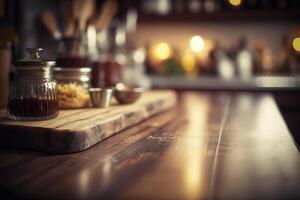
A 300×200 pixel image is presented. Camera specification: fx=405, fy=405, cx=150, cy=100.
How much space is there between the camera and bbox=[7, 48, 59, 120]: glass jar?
90 centimetres

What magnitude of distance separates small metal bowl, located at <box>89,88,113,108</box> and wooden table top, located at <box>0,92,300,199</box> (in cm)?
17

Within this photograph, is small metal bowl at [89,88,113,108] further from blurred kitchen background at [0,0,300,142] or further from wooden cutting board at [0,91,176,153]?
blurred kitchen background at [0,0,300,142]

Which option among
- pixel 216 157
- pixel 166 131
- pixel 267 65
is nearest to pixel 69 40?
pixel 166 131

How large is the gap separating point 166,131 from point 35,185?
46 cm

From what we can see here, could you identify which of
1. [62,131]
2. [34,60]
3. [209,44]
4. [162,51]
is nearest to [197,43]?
[209,44]

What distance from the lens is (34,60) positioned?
2.98 ft

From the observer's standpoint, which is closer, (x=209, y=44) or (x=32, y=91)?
(x=32, y=91)

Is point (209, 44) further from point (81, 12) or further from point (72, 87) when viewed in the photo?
point (72, 87)

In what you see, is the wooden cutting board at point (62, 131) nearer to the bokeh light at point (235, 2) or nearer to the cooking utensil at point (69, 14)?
the cooking utensil at point (69, 14)

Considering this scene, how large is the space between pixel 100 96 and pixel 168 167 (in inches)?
21.0

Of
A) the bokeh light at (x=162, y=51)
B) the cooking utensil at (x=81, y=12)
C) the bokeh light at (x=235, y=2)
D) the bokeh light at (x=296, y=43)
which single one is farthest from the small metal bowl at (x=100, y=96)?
the bokeh light at (x=296, y=43)

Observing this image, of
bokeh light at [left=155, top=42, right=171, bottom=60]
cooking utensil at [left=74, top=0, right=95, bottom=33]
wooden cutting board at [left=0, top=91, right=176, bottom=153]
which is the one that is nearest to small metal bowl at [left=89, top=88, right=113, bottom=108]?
wooden cutting board at [left=0, top=91, right=176, bottom=153]

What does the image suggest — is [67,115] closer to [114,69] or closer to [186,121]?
[186,121]

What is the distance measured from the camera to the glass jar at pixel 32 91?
900 mm
